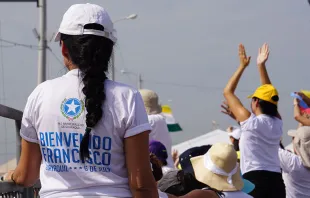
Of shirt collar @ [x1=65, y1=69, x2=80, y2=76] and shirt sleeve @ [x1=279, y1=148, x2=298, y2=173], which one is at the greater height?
shirt collar @ [x1=65, y1=69, x2=80, y2=76]

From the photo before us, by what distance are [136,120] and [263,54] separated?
154 inches

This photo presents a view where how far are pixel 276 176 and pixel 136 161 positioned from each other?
3.46m

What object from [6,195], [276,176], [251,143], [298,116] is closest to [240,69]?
[251,143]

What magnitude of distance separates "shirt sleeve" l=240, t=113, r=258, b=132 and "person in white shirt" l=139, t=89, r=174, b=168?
2.63 ft

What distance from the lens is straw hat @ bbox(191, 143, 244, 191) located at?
407 centimetres

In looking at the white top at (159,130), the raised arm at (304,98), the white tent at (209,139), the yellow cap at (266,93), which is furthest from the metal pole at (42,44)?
the yellow cap at (266,93)

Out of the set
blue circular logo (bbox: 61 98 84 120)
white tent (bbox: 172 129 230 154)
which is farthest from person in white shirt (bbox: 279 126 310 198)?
white tent (bbox: 172 129 230 154)

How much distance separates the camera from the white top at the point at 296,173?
640 cm

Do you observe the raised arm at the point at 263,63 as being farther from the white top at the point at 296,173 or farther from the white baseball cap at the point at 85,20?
the white baseball cap at the point at 85,20

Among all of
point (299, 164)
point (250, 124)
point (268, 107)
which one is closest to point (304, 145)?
point (299, 164)

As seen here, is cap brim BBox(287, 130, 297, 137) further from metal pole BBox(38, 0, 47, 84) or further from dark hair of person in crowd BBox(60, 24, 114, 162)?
metal pole BBox(38, 0, 47, 84)

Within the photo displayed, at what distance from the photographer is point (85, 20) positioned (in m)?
2.65

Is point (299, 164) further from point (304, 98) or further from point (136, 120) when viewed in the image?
point (136, 120)

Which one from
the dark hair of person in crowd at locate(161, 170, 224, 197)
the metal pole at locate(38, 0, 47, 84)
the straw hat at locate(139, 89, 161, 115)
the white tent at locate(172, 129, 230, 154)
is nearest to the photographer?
the dark hair of person in crowd at locate(161, 170, 224, 197)
